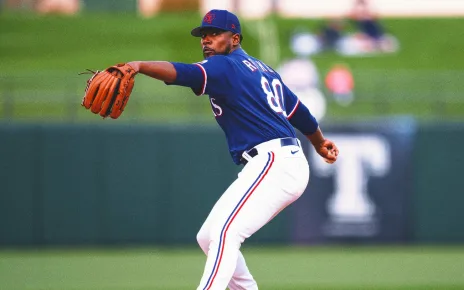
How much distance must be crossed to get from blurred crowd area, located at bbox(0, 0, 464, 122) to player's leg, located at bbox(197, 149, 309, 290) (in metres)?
14.4

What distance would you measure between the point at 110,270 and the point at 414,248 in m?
4.50

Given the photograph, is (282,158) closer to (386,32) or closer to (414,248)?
(414,248)

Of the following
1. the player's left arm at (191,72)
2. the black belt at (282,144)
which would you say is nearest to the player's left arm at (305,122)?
the black belt at (282,144)

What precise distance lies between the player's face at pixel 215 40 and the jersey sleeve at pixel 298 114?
63cm

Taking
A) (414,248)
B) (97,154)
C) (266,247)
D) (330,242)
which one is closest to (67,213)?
(97,154)

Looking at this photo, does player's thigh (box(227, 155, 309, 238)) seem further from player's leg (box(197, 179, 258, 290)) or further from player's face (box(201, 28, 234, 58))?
player's face (box(201, 28, 234, 58))

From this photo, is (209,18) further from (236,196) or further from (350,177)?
(350,177)

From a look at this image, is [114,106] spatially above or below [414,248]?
above

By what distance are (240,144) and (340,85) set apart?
1731 cm

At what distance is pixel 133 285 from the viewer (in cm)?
923

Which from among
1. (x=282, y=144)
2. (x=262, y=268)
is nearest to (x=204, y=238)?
(x=282, y=144)

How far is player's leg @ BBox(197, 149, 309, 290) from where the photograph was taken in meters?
6.07

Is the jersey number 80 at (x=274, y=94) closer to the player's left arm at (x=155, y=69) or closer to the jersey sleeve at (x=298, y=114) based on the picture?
the jersey sleeve at (x=298, y=114)

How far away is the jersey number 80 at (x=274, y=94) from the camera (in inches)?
254
